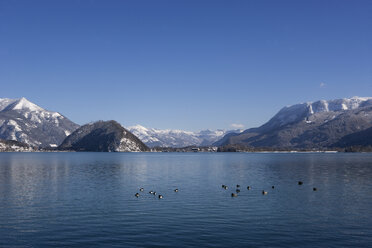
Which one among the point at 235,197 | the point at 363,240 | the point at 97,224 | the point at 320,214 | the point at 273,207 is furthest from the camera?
the point at 235,197

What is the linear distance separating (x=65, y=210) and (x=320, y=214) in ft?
141

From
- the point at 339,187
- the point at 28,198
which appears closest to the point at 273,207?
the point at 339,187

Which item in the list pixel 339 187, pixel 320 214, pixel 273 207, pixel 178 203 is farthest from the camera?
pixel 339 187

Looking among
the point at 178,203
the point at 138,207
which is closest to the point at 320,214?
the point at 178,203

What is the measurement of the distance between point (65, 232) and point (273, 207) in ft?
119

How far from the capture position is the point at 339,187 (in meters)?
88.6

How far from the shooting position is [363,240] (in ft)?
137

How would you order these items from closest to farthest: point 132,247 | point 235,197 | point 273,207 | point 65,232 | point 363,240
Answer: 1. point 132,247
2. point 363,240
3. point 65,232
4. point 273,207
5. point 235,197

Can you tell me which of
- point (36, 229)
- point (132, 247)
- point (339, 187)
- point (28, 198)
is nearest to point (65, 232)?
point (36, 229)

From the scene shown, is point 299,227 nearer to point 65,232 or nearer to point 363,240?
point 363,240

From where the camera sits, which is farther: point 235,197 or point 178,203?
point 235,197

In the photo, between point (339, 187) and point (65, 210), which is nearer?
point (65, 210)

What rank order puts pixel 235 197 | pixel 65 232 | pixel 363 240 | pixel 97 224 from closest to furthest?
pixel 363 240, pixel 65 232, pixel 97 224, pixel 235 197

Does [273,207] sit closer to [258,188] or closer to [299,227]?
[299,227]
